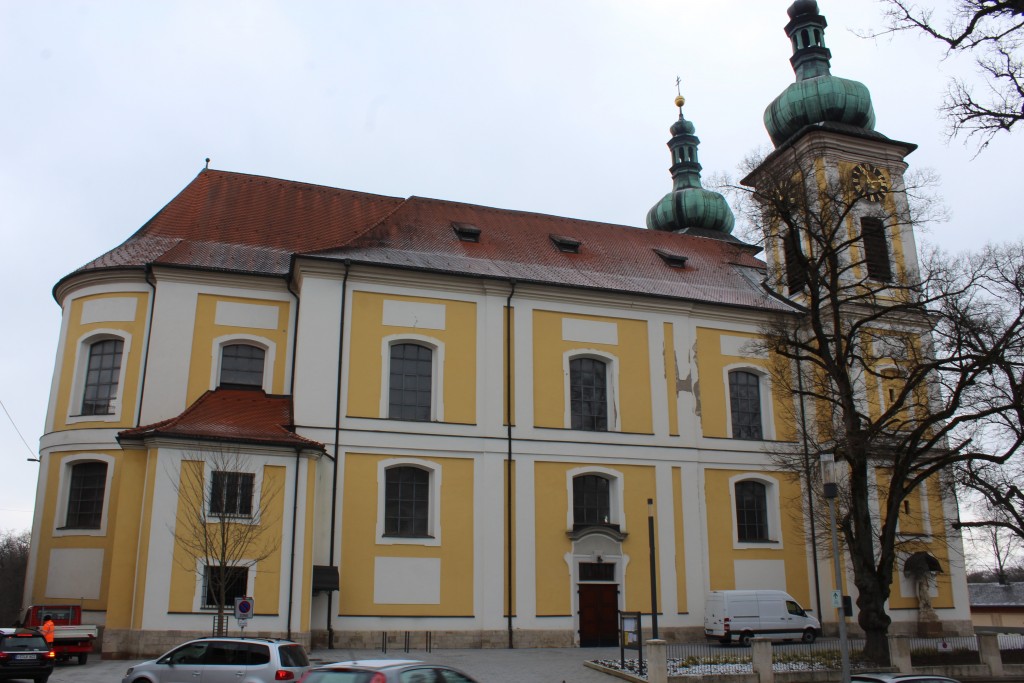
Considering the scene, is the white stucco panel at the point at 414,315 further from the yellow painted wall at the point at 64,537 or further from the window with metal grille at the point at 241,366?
the yellow painted wall at the point at 64,537

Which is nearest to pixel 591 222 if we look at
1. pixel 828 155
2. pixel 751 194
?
pixel 828 155

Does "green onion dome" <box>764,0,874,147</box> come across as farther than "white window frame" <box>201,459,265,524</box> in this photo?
Yes

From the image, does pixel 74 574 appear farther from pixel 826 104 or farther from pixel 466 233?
pixel 826 104

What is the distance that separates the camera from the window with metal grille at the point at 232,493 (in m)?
19.5

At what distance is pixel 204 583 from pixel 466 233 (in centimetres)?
1297

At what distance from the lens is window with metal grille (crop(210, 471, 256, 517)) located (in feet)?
64.1

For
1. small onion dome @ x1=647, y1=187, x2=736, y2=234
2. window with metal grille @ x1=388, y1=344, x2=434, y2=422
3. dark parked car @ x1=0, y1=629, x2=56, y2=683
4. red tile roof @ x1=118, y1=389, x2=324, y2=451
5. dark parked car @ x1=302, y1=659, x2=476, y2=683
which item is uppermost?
small onion dome @ x1=647, y1=187, x2=736, y2=234

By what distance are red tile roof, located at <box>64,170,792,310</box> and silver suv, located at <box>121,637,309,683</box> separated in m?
12.8

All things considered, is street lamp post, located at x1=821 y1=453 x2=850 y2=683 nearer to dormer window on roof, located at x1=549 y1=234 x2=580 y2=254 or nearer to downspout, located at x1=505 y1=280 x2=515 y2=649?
downspout, located at x1=505 y1=280 x2=515 y2=649

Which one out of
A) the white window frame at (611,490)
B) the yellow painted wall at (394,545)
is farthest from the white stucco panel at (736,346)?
the yellow painted wall at (394,545)

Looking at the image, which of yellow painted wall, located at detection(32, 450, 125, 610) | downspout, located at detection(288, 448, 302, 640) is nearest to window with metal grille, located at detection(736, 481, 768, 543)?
downspout, located at detection(288, 448, 302, 640)

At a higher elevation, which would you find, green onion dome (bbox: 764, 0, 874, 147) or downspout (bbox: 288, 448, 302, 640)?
green onion dome (bbox: 764, 0, 874, 147)

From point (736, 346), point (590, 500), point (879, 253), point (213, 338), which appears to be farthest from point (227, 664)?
point (879, 253)

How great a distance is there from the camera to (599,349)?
26203 millimetres
